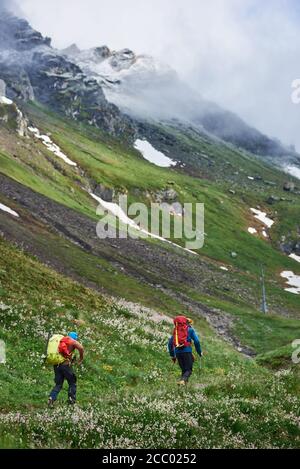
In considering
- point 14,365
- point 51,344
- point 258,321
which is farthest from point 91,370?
point 258,321

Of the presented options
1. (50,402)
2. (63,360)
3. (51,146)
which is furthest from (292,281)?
(50,402)

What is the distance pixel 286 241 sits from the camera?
7249 inches

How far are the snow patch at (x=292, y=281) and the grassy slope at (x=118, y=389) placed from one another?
9441cm

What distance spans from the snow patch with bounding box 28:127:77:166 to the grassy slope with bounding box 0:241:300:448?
392 ft

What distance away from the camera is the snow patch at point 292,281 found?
125 metres

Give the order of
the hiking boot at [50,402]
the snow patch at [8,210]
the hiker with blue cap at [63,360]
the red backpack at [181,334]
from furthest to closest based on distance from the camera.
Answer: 1. the snow patch at [8,210]
2. the red backpack at [181,334]
3. the hiker with blue cap at [63,360]
4. the hiking boot at [50,402]

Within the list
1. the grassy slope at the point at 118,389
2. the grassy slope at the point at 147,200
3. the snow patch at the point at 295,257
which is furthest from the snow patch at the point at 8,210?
the snow patch at the point at 295,257

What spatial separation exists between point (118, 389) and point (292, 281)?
124 m

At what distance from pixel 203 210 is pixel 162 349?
155m

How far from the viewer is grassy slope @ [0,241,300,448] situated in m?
12.2

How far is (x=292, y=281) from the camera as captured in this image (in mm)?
138125

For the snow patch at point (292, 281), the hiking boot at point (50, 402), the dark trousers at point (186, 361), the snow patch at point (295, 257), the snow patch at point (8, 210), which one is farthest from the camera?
the snow patch at point (295, 257)

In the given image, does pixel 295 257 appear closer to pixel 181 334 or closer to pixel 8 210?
pixel 8 210

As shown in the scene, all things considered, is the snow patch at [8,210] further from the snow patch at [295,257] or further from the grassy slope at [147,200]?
the snow patch at [295,257]
